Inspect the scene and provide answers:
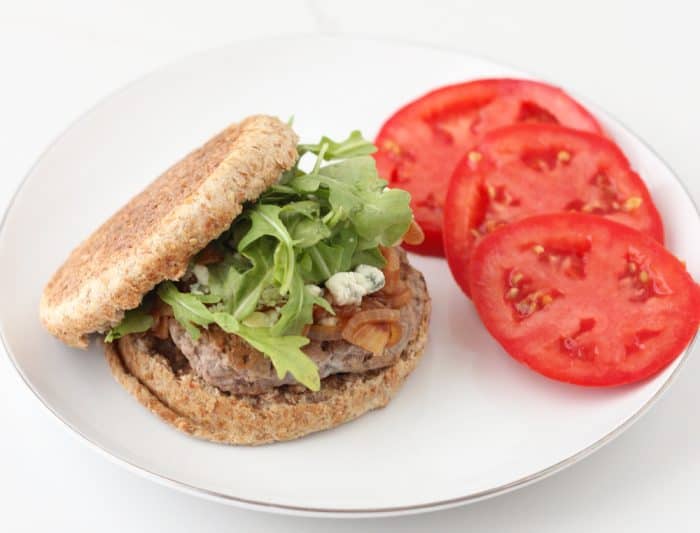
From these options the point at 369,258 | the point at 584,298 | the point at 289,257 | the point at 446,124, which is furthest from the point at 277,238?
the point at 446,124

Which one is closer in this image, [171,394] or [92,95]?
[171,394]

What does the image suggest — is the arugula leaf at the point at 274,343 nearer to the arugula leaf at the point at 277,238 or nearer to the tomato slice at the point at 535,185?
the arugula leaf at the point at 277,238

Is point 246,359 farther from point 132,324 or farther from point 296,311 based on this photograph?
point 132,324

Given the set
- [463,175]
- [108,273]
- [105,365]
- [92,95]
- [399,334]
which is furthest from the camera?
[92,95]

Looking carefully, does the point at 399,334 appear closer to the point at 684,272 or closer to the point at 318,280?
the point at 318,280

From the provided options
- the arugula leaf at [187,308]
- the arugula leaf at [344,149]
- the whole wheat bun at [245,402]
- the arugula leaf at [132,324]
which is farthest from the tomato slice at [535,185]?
the arugula leaf at [132,324]

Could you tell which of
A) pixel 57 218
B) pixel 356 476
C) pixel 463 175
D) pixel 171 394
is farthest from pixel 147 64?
pixel 356 476

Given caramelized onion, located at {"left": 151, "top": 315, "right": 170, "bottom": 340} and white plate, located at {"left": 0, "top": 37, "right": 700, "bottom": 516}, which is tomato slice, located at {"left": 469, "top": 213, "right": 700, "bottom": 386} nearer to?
white plate, located at {"left": 0, "top": 37, "right": 700, "bottom": 516}
